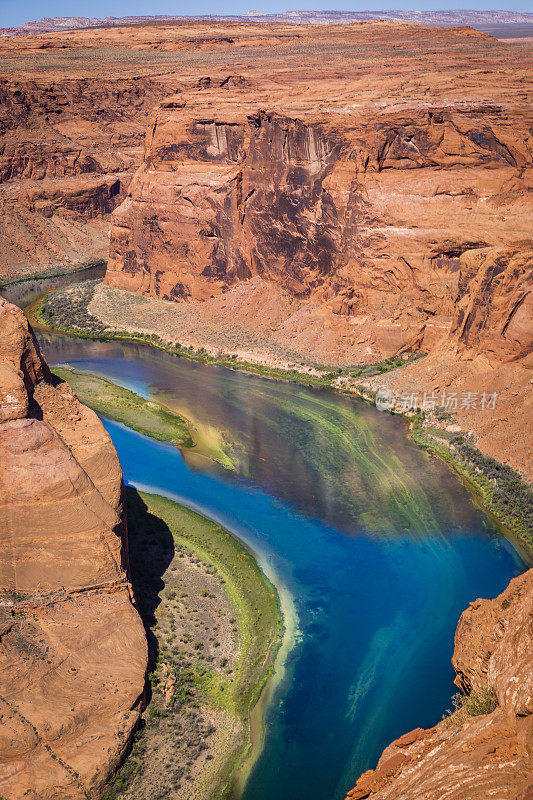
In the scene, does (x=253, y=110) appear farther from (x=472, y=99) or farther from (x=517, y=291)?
(x=517, y=291)

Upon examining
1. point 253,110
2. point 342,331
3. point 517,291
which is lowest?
point 342,331

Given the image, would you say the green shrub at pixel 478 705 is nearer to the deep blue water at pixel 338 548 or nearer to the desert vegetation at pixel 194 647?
the deep blue water at pixel 338 548

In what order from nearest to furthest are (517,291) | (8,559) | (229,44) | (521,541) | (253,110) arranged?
1. (8,559)
2. (521,541)
3. (517,291)
4. (253,110)
5. (229,44)

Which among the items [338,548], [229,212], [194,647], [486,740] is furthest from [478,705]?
[229,212]

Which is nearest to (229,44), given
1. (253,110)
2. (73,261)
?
(73,261)

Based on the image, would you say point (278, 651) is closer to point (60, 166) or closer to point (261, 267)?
point (261, 267)
